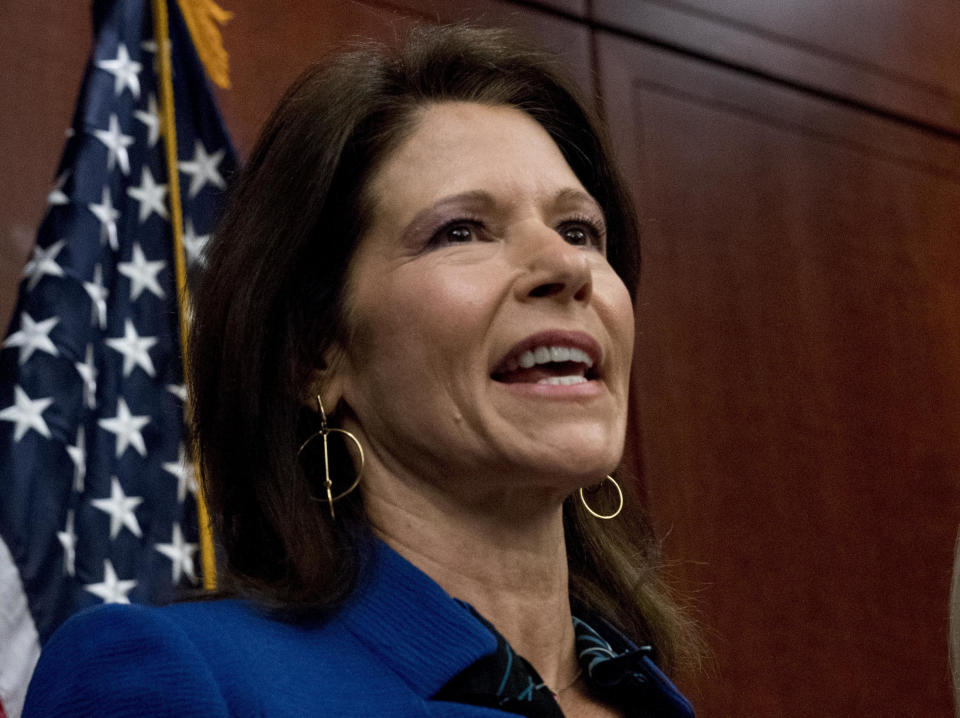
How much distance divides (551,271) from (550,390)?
136 mm

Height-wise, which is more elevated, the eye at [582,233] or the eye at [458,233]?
the eye at [458,233]

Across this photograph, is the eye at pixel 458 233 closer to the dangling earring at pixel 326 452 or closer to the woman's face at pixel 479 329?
the woman's face at pixel 479 329

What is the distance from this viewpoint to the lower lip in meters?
1.42

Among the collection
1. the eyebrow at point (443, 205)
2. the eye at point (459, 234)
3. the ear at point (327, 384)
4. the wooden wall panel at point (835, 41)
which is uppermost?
the wooden wall panel at point (835, 41)

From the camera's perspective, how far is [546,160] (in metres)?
1.62

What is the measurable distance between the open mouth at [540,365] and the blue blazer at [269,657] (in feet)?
0.80

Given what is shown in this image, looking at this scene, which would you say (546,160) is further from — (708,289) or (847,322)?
(847,322)

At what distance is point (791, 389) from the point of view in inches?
138

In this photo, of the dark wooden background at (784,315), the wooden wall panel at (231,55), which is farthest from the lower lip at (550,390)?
the dark wooden background at (784,315)

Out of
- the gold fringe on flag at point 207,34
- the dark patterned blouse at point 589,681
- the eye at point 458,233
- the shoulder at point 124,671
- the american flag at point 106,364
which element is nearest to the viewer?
the shoulder at point 124,671

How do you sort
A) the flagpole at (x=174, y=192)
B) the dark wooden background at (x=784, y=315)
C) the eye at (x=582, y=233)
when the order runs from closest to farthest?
1. the eye at (x=582, y=233)
2. the flagpole at (x=174, y=192)
3. the dark wooden background at (x=784, y=315)

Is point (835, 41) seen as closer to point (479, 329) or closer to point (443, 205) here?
point (443, 205)

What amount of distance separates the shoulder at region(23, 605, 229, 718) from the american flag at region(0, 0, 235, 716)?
737 millimetres

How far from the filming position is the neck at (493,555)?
144cm
